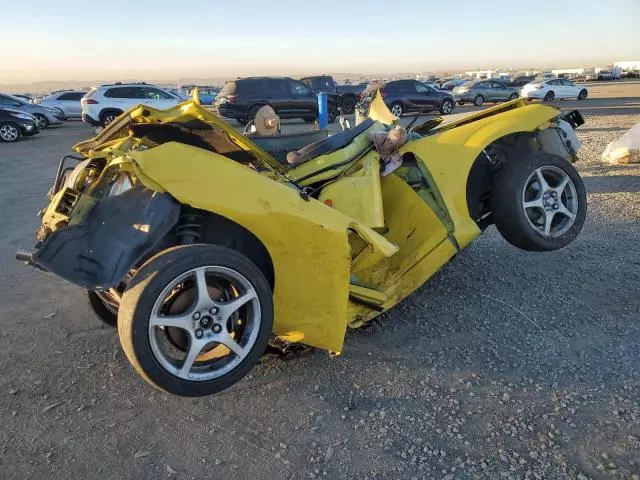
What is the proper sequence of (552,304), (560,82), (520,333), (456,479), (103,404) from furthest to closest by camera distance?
(560,82) < (552,304) < (520,333) < (103,404) < (456,479)

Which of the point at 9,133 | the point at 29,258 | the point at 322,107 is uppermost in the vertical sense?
the point at 322,107

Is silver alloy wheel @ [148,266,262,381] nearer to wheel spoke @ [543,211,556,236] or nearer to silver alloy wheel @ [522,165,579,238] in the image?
silver alloy wheel @ [522,165,579,238]

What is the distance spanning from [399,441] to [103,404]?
172 centimetres

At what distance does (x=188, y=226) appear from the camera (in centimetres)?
289

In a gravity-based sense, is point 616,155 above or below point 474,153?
below

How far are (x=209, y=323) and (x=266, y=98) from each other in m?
19.2

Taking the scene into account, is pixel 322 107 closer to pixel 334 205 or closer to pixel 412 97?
pixel 334 205

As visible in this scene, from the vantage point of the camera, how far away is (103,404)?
3100 mm

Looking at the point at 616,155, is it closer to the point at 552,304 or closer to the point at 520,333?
the point at 552,304

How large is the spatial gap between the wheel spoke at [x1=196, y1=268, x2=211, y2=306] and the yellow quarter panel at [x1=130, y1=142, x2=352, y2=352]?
0.31 metres

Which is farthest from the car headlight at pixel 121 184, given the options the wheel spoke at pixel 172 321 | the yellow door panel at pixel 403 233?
the yellow door panel at pixel 403 233

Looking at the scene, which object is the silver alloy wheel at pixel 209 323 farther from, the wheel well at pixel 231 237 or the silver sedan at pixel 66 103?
the silver sedan at pixel 66 103

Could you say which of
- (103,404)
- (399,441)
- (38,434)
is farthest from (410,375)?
(38,434)

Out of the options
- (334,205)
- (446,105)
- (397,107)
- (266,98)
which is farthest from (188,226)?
(446,105)
